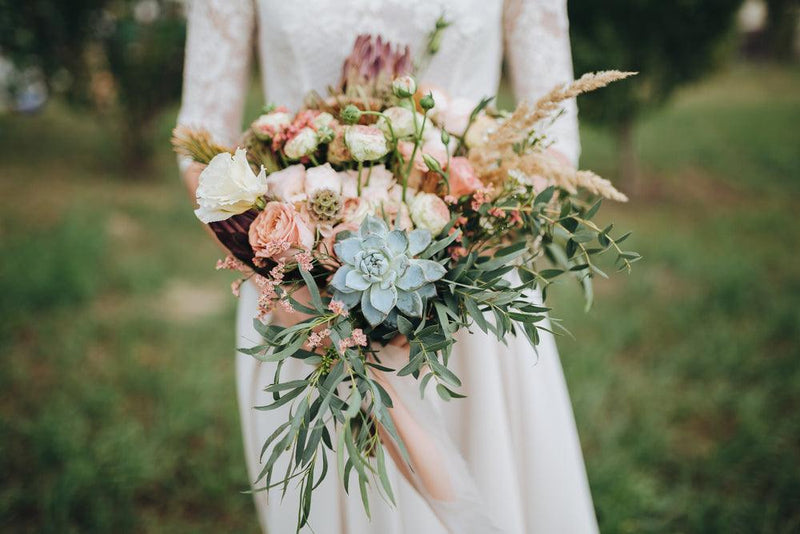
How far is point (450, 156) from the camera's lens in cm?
117

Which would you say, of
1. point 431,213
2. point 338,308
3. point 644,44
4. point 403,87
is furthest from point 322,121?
point 644,44

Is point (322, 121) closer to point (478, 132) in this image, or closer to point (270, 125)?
point (270, 125)

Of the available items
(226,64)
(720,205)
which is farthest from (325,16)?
(720,205)

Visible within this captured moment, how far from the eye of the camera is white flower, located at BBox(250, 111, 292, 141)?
1.17m

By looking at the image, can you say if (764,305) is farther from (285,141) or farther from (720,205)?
(285,141)

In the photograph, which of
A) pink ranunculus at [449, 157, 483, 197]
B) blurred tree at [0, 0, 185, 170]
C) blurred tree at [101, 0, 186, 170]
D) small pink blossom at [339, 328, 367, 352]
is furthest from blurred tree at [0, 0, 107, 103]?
small pink blossom at [339, 328, 367, 352]

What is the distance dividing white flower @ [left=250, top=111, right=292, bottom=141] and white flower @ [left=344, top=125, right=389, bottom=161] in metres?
0.16

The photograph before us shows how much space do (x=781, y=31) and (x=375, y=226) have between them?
17956 mm

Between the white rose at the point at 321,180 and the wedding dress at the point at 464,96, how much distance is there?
0.50m

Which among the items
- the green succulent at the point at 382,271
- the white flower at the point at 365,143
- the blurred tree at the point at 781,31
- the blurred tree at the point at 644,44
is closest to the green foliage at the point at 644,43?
the blurred tree at the point at 644,44

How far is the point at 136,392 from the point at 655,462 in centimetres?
249

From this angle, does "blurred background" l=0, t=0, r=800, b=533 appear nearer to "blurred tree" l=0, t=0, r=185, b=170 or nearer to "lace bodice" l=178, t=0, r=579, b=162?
"blurred tree" l=0, t=0, r=185, b=170

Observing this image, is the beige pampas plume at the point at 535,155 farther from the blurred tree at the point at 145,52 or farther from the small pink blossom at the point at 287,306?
the blurred tree at the point at 145,52

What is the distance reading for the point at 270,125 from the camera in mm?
1167
